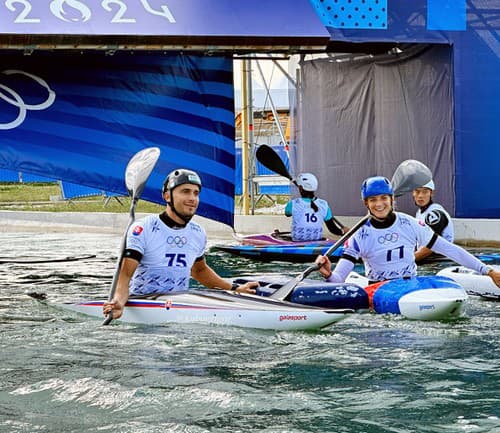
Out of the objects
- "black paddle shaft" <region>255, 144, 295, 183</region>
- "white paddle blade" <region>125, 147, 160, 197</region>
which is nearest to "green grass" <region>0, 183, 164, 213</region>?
"black paddle shaft" <region>255, 144, 295, 183</region>

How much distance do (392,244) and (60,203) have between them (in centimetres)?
1703

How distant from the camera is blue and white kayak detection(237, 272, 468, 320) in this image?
693cm

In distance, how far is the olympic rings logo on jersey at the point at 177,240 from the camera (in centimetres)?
671

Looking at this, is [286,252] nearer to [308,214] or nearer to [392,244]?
[308,214]

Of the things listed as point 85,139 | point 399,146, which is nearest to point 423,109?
point 399,146

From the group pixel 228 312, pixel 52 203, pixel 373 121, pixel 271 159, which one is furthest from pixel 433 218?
pixel 52 203

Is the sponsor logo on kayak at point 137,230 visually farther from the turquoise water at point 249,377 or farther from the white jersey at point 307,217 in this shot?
the white jersey at point 307,217

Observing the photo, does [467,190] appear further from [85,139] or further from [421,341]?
[421,341]

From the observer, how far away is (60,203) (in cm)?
2347

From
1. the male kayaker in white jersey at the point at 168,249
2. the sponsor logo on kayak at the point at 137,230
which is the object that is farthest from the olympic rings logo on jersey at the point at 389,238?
the sponsor logo on kayak at the point at 137,230

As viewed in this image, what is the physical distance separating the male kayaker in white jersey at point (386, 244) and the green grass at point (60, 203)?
13735 millimetres

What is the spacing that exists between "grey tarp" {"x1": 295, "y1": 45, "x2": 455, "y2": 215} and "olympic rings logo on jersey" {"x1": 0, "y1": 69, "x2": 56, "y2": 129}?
16.6 feet

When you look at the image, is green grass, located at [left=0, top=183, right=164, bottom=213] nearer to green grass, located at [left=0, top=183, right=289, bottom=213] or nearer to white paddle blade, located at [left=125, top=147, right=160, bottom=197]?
green grass, located at [left=0, top=183, right=289, bottom=213]

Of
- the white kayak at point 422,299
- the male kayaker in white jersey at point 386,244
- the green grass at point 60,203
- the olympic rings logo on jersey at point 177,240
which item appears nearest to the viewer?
the olympic rings logo on jersey at point 177,240
